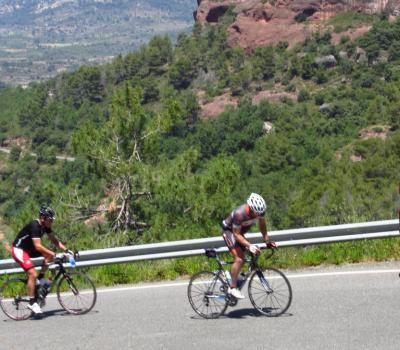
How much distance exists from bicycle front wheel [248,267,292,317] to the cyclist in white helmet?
208 mm

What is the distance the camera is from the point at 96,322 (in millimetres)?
9062

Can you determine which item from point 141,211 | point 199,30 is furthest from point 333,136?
point 199,30

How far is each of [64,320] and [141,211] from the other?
42.5 feet

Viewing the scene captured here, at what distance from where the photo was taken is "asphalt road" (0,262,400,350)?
25.6 ft

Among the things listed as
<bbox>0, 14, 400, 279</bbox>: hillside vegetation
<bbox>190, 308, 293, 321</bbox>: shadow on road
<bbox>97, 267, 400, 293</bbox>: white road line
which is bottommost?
<bbox>0, 14, 400, 279</bbox>: hillside vegetation

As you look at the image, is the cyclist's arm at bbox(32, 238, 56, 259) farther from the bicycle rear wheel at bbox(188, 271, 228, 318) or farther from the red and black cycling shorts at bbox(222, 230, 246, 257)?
the red and black cycling shorts at bbox(222, 230, 246, 257)

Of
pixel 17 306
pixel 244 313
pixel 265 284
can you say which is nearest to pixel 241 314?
pixel 244 313

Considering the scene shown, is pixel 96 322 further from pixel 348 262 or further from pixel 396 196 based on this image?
pixel 396 196

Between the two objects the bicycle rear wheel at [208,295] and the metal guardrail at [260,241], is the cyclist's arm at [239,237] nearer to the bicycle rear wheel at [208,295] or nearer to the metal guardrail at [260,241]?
the bicycle rear wheel at [208,295]

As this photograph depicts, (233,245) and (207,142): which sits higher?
(233,245)

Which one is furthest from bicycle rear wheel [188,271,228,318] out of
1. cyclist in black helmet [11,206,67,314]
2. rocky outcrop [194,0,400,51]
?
rocky outcrop [194,0,400,51]

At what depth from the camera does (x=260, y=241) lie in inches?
414

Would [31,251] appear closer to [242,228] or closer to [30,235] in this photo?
[30,235]

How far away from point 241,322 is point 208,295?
1.85 feet
